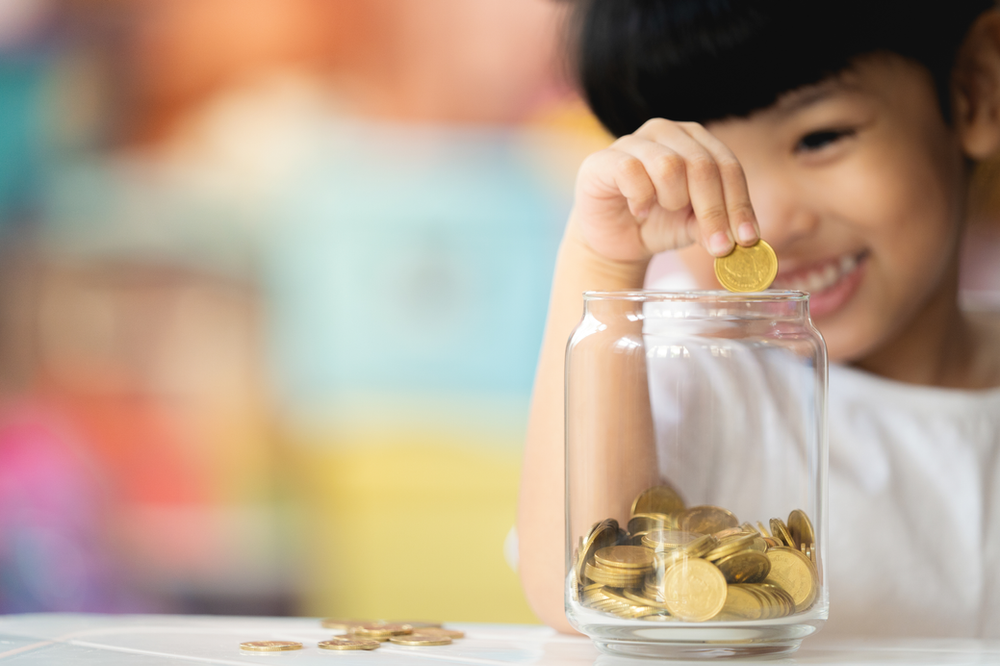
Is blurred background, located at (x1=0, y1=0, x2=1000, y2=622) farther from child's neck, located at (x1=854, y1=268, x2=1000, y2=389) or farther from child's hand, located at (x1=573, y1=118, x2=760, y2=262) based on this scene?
child's hand, located at (x1=573, y1=118, x2=760, y2=262)

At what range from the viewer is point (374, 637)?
1.92 ft

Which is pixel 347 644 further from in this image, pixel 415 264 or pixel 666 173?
pixel 415 264

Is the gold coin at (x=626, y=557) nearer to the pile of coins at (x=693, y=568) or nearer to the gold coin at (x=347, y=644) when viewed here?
the pile of coins at (x=693, y=568)

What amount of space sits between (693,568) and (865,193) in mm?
566

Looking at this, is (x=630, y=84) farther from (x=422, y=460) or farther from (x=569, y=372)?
(x=422, y=460)

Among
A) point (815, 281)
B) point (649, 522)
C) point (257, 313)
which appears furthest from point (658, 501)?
point (257, 313)

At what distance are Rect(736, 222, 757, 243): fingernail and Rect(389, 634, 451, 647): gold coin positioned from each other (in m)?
0.29

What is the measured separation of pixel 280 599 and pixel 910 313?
5.14ft

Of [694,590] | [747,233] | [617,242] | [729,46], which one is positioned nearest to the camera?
[694,590]

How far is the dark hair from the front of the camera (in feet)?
2.95

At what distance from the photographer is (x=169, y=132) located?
2170 mm

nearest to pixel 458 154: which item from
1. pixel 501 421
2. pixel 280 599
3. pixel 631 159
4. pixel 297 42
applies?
pixel 297 42

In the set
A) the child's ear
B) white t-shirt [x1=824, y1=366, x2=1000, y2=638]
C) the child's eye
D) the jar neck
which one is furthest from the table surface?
the child's ear

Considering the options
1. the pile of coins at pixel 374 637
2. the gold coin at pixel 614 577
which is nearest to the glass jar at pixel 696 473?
the gold coin at pixel 614 577
